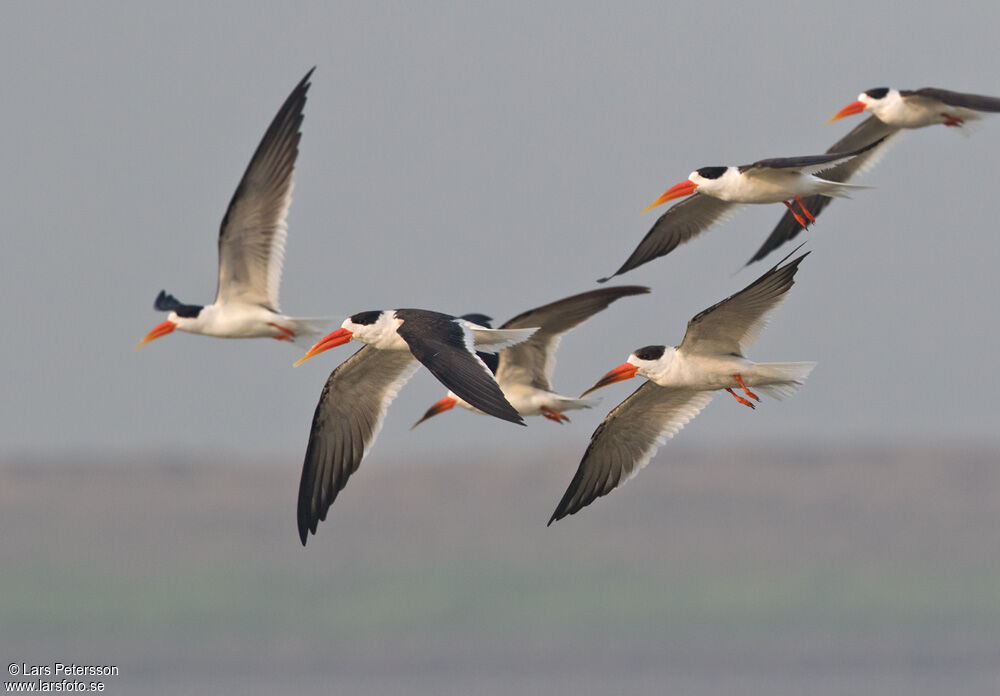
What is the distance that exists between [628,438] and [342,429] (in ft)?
9.78

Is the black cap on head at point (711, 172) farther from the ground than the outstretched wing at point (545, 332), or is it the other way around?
the black cap on head at point (711, 172)

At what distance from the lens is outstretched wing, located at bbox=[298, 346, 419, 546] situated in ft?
51.1

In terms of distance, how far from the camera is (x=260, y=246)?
16750 mm

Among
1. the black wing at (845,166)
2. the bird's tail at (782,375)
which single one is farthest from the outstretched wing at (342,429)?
the black wing at (845,166)

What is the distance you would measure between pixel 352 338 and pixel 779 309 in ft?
13.0

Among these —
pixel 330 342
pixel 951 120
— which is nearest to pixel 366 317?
pixel 330 342

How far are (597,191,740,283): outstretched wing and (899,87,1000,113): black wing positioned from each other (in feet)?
7.81

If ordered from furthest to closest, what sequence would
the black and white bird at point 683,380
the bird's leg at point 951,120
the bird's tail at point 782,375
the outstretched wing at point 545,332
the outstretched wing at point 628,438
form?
the bird's leg at point 951,120 → the outstretched wing at point 545,332 → the outstretched wing at point 628,438 → the bird's tail at point 782,375 → the black and white bird at point 683,380

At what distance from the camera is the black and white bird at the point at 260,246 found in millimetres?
16531

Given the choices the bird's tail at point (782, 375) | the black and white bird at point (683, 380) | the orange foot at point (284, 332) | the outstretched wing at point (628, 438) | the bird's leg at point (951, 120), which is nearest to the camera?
the black and white bird at point (683, 380)

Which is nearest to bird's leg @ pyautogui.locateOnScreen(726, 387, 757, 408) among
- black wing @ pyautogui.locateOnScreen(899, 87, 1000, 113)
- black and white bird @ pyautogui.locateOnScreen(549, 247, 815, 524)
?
black and white bird @ pyautogui.locateOnScreen(549, 247, 815, 524)

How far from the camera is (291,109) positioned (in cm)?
1659

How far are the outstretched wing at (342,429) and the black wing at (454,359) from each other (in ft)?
6.09

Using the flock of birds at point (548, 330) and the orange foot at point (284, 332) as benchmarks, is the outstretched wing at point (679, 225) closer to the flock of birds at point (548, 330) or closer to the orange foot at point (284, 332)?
the flock of birds at point (548, 330)
